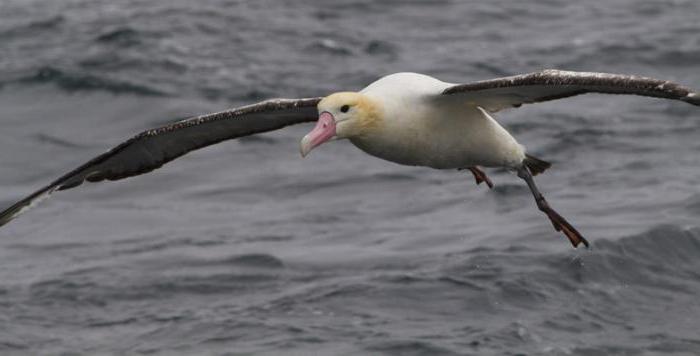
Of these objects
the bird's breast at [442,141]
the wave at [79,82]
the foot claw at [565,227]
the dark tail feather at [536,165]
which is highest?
the wave at [79,82]

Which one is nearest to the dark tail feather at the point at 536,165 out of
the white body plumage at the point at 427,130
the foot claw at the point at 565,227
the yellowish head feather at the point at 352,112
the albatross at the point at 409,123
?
the albatross at the point at 409,123

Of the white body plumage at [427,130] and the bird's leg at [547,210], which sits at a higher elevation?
the white body plumage at [427,130]

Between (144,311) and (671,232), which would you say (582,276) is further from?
(144,311)

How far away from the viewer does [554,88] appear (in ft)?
39.0

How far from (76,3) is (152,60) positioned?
18.3ft

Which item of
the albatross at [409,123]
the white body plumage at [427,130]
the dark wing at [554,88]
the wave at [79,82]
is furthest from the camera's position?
the wave at [79,82]

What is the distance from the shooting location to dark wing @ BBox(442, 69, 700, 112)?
1046 cm

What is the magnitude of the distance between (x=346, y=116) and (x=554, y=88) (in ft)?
6.39

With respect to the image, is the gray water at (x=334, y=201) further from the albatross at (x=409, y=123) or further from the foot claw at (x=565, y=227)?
the albatross at (x=409, y=123)

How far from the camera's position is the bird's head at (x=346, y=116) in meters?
11.0

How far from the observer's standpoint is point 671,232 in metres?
17.2

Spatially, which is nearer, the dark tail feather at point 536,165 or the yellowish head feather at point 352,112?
the yellowish head feather at point 352,112

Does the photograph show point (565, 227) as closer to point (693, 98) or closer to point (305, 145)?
point (693, 98)

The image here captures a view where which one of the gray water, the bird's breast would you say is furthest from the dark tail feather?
the gray water
